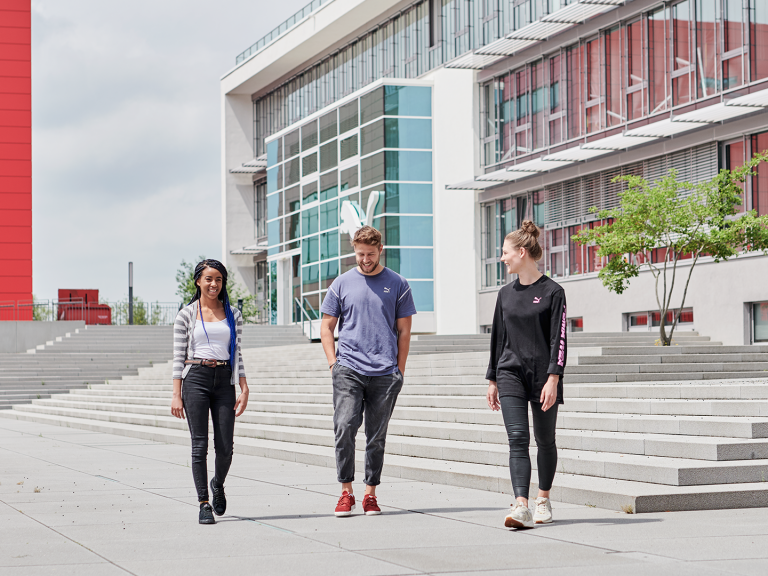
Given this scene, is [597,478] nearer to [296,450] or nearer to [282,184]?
[296,450]

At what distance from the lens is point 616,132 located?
97.1ft

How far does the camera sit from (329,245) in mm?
40875

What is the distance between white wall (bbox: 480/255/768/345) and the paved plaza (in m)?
17.1

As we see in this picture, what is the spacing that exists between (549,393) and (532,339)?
377 millimetres

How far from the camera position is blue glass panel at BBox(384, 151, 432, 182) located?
37.2m

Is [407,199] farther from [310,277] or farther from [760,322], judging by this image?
[760,322]

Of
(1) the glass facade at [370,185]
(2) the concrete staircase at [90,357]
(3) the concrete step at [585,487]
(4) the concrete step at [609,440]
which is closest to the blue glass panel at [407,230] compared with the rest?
(1) the glass facade at [370,185]

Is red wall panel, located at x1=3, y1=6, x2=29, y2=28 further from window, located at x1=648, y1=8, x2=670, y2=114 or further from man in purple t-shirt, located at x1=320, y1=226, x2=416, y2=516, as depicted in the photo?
man in purple t-shirt, located at x1=320, y1=226, x2=416, y2=516

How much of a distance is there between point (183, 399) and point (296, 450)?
525 cm

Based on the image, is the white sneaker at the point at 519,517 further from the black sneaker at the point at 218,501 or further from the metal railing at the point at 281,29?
the metal railing at the point at 281,29

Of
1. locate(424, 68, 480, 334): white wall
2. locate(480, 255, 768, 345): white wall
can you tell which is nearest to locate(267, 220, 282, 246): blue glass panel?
locate(424, 68, 480, 334): white wall

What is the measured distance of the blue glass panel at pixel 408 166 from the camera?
37219mm

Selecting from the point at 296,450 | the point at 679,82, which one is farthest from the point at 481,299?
the point at 296,450

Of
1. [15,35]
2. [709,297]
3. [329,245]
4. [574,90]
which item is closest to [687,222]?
[709,297]
